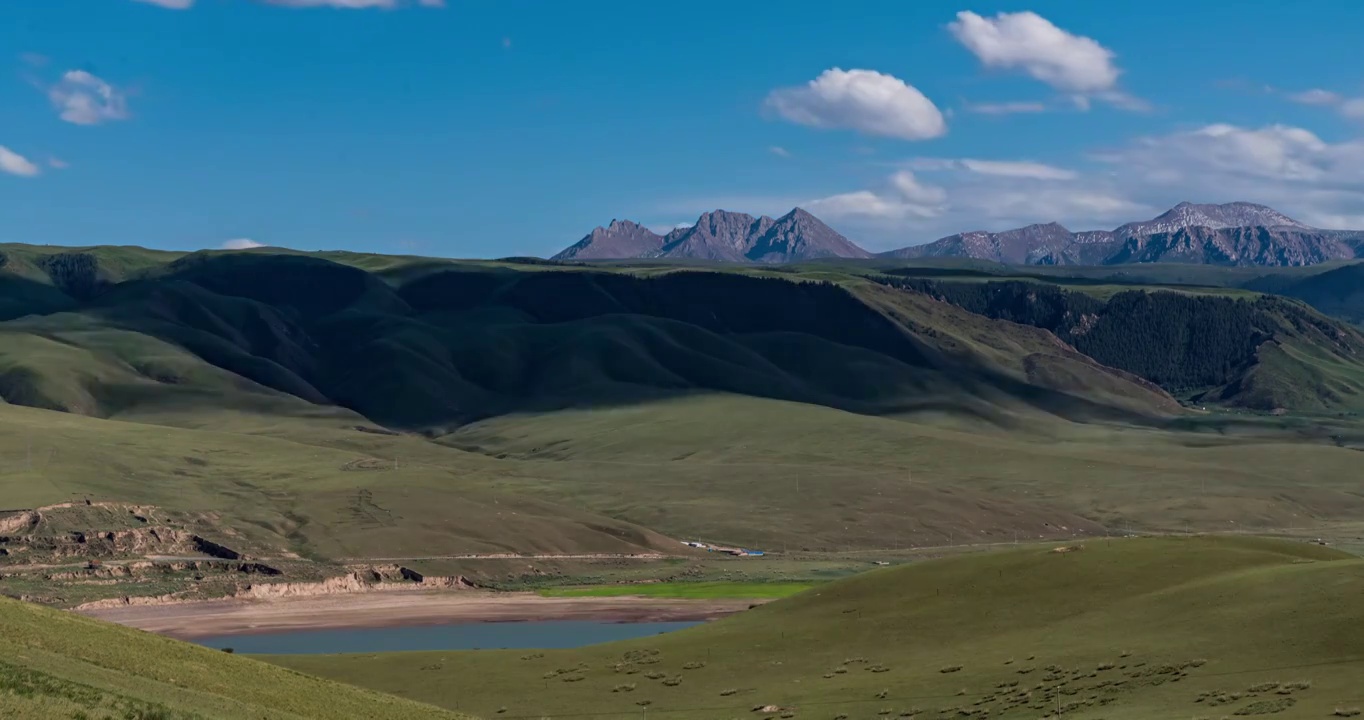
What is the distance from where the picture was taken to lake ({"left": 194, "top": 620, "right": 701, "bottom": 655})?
113 m

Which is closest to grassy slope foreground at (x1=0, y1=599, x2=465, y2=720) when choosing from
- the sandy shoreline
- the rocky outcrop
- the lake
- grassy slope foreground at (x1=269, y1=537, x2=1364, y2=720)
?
grassy slope foreground at (x1=269, y1=537, x2=1364, y2=720)

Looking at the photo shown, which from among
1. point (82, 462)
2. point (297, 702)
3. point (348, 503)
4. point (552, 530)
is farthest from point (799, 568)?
point (297, 702)

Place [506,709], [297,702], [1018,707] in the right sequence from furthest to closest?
[506,709], [1018,707], [297,702]

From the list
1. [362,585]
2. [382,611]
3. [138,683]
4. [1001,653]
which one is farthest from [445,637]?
[138,683]

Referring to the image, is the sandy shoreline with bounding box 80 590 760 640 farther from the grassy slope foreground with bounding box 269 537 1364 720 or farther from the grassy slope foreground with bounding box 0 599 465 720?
the grassy slope foreground with bounding box 0 599 465 720

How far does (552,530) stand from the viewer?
184 meters

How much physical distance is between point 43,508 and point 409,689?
296 ft

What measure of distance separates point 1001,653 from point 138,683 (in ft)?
124

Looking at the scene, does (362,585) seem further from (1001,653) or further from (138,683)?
(138,683)

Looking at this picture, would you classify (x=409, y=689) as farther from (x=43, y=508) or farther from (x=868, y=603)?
(x=43, y=508)

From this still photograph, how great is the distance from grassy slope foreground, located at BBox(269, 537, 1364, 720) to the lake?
65.0ft

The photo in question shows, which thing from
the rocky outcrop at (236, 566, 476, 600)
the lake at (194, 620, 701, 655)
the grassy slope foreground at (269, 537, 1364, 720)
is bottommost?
the rocky outcrop at (236, 566, 476, 600)

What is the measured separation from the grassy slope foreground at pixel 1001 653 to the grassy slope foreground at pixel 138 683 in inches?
753

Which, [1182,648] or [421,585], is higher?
[1182,648]
